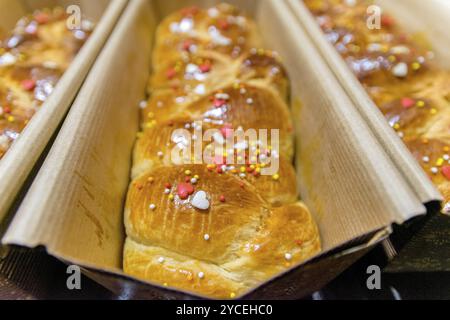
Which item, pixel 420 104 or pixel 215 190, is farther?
pixel 420 104

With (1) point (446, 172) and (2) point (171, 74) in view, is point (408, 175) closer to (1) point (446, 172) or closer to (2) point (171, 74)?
(1) point (446, 172)

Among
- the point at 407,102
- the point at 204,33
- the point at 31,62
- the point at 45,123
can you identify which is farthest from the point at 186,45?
the point at 407,102

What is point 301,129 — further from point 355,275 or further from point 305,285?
point 305,285

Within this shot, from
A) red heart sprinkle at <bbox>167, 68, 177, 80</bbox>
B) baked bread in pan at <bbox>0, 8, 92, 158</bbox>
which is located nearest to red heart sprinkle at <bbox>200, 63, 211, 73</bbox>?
red heart sprinkle at <bbox>167, 68, 177, 80</bbox>

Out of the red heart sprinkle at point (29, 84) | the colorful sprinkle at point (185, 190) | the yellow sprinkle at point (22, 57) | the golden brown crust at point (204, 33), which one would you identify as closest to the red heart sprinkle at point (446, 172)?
the colorful sprinkle at point (185, 190)
